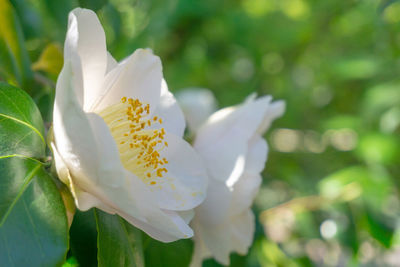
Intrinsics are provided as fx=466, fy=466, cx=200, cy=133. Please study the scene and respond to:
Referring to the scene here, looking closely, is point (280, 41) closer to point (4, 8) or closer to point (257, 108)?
point (257, 108)

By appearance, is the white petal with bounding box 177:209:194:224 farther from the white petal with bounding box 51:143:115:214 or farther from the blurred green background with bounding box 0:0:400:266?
the blurred green background with bounding box 0:0:400:266

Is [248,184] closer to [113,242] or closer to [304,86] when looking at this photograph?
[113,242]

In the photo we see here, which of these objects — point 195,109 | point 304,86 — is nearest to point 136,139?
point 195,109

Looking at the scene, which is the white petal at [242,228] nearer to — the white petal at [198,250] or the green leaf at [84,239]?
the white petal at [198,250]

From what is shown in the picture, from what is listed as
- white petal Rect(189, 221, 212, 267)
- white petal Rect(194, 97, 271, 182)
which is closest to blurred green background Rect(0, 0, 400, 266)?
white petal Rect(189, 221, 212, 267)

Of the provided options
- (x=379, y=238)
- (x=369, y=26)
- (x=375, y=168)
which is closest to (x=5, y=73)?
A: (x=379, y=238)

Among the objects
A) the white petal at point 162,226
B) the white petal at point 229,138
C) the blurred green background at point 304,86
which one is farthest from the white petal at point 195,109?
the white petal at point 162,226
